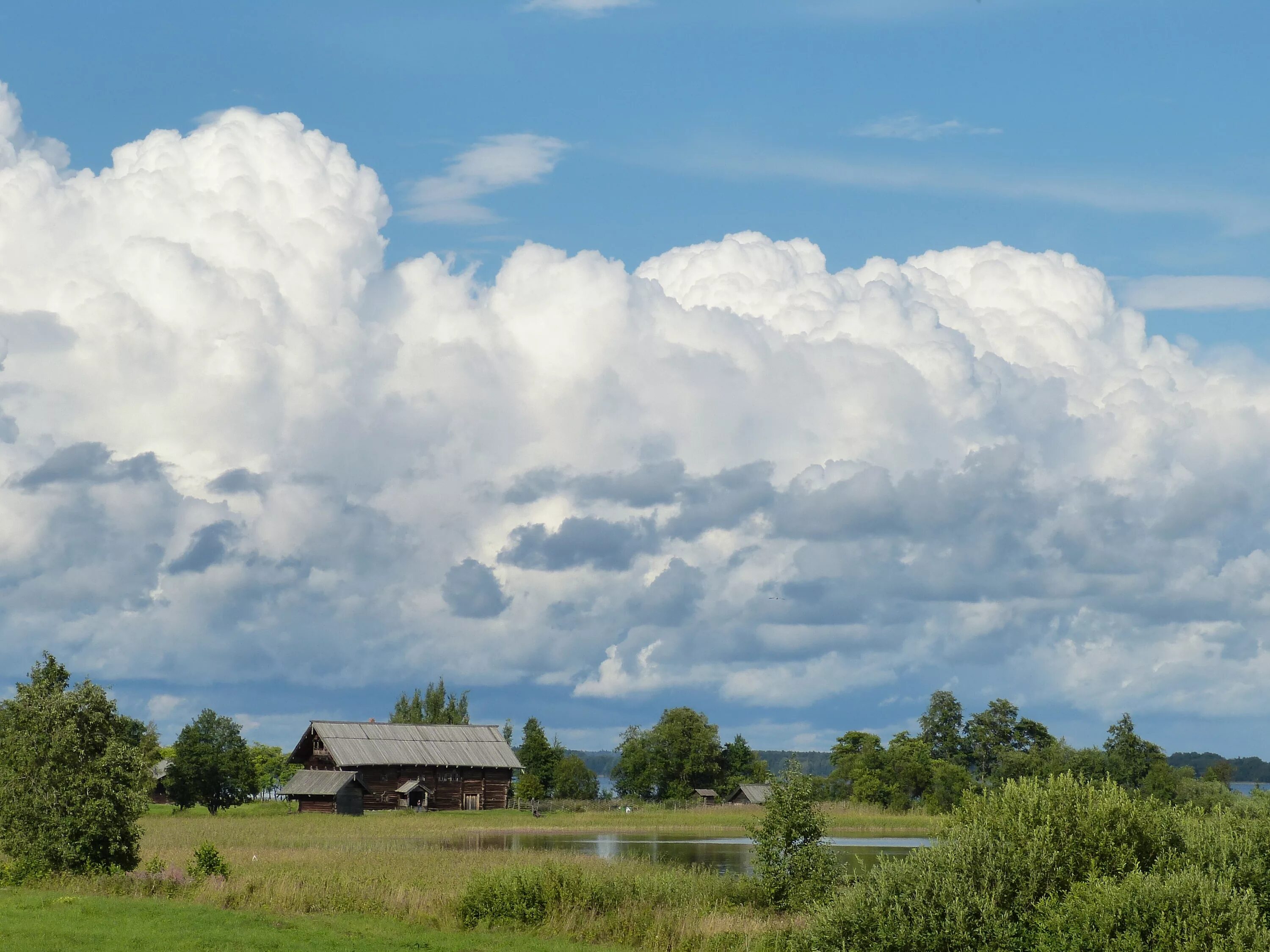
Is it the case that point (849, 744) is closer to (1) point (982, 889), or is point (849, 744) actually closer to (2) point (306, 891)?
(2) point (306, 891)

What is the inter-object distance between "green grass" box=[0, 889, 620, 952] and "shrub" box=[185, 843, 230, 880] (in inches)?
149

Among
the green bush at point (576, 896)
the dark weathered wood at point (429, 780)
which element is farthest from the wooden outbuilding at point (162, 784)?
the green bush at point (576, 896)

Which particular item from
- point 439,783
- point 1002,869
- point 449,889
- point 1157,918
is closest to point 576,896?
point 449,889

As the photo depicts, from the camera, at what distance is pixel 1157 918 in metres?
21.2

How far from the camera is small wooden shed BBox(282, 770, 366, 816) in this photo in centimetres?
9269

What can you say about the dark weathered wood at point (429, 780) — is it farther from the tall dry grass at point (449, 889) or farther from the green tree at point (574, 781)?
the tall dry grass at point (449, 889)

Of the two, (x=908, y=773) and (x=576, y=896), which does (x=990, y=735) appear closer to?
(x=908, y=773)

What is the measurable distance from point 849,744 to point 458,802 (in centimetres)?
4059

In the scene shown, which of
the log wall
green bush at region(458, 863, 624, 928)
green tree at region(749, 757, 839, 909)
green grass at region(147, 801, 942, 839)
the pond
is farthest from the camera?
the log wall

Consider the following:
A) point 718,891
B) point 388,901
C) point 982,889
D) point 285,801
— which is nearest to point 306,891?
point 388,901

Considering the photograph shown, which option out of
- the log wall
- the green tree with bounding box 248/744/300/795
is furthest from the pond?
the green tree with bounding box 248/744/300/795

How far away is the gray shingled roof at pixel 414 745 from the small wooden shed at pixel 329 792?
146cm

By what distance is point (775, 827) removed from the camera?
34812 mm

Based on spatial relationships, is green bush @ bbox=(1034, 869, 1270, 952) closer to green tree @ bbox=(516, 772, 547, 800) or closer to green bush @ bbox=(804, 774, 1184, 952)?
green bush @ bbox=(804, 774, 1184, 952)
